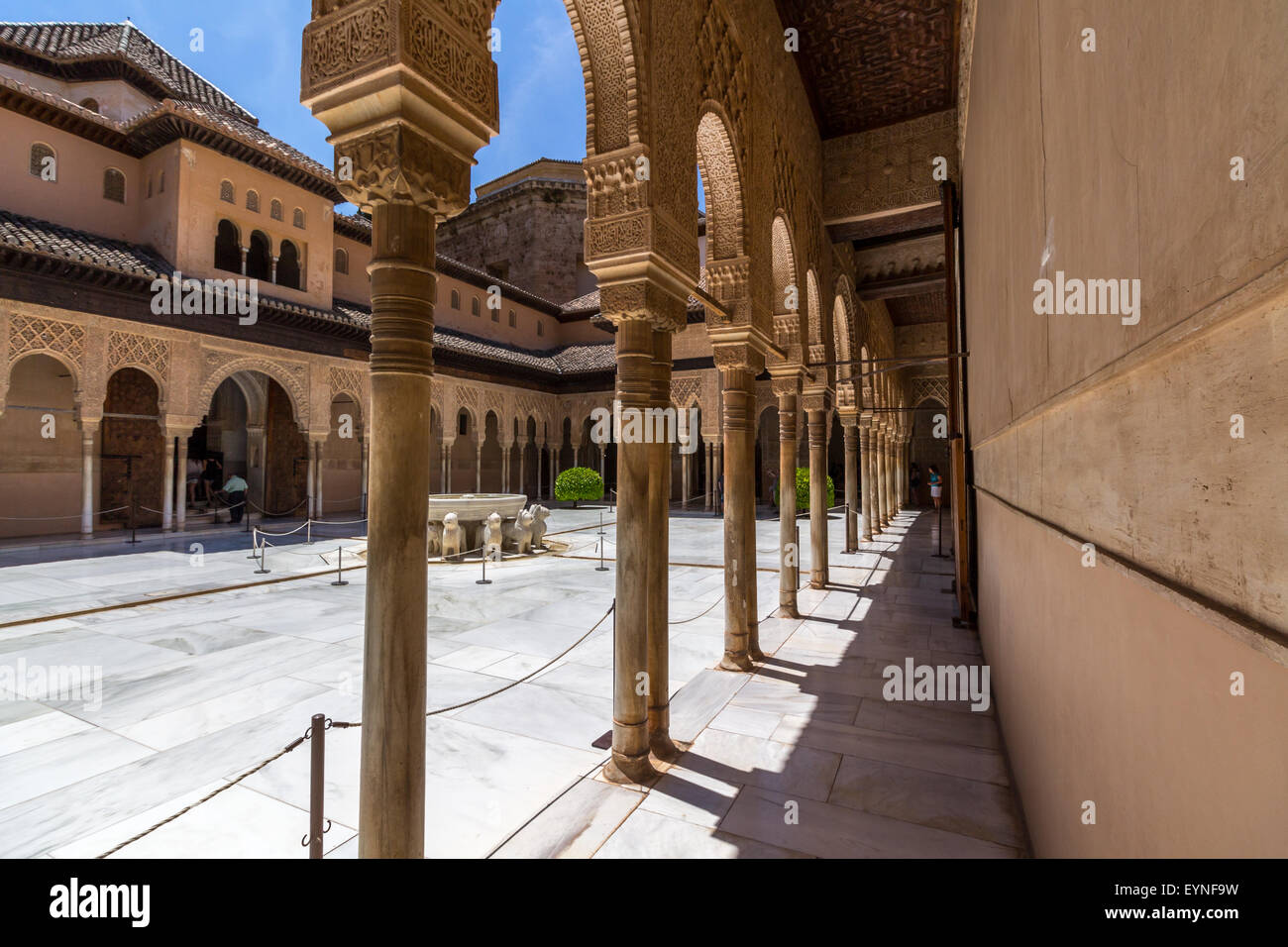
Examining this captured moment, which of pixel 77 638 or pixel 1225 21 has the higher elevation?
pixel 1225 21

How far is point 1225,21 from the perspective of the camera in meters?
0.75

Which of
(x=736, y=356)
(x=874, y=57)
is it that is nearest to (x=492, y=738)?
(x=736, y=356)

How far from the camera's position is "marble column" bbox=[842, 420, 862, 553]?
11.6 meters

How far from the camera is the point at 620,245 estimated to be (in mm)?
3406

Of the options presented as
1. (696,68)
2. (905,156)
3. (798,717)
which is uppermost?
(905,156)

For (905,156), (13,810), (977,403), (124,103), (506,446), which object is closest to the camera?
(13,810)

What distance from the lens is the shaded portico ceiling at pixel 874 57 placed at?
6105 mm

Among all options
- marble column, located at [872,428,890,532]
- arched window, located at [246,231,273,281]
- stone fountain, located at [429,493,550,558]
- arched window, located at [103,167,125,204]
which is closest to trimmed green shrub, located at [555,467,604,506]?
stone fountain, located at [429,493,550,558]

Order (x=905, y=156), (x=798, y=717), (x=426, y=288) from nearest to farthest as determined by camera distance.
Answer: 1. (x=426, y=288)
2. (x=798, y=717)
3. (x=905, y=156)

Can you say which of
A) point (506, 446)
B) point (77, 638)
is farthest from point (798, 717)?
point (506, 446)

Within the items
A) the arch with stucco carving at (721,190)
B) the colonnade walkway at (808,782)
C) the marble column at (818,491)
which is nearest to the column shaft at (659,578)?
the colonnade walkway at (808,782)

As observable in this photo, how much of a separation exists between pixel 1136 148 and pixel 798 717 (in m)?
3.67
